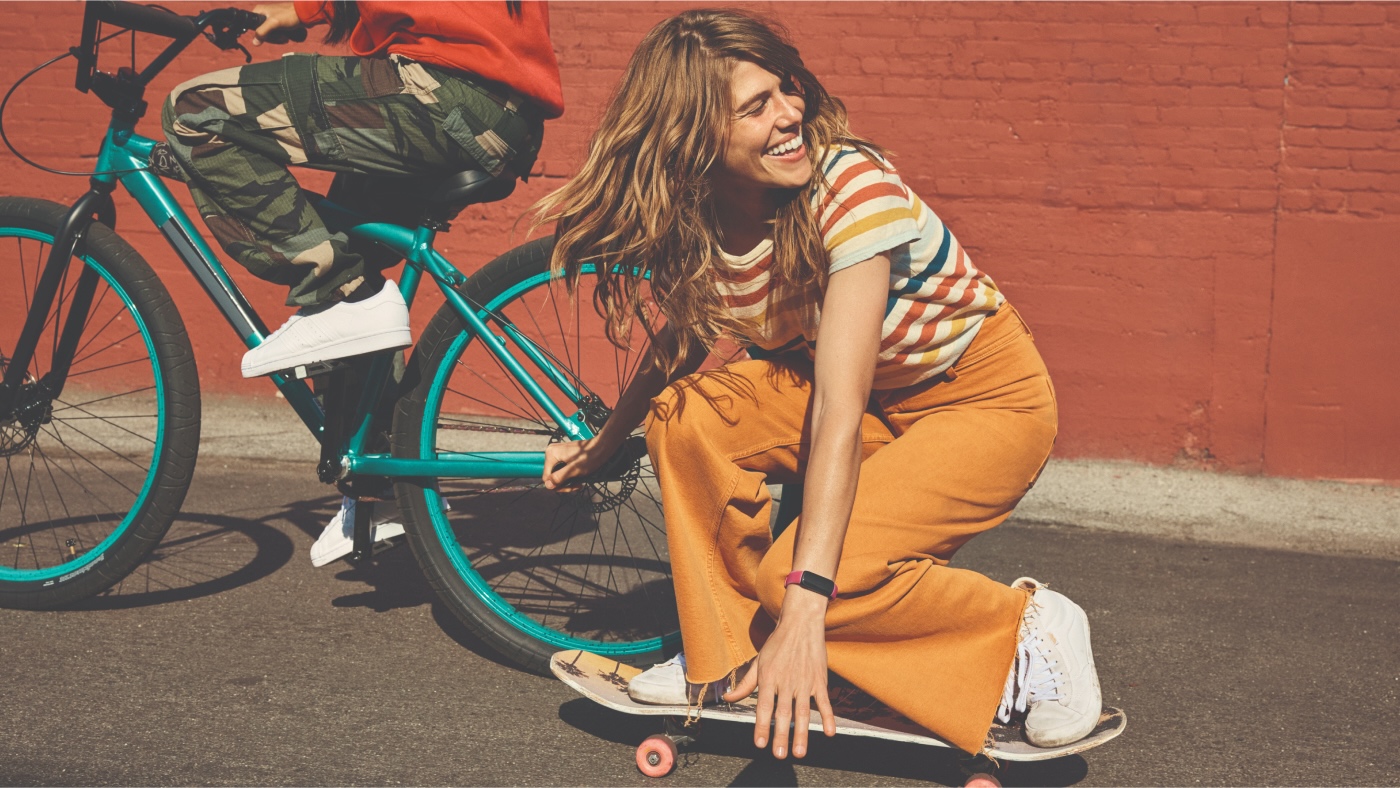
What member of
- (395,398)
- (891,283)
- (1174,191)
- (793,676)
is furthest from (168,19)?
(1174,191)

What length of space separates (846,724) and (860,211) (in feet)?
3.39

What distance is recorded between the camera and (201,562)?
393cm

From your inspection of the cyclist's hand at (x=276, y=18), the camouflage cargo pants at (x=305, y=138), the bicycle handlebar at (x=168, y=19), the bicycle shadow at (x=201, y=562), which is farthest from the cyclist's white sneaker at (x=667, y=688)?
the cyclist's hand at (x=276, y=18)

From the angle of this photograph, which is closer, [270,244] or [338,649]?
[270,244]

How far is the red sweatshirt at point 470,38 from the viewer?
311 cm

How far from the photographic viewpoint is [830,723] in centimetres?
210

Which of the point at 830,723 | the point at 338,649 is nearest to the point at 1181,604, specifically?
the point at 830,723

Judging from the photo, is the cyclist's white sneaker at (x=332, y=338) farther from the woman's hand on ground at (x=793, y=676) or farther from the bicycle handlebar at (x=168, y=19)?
the woman's hand on ground at (x=793, y=676)

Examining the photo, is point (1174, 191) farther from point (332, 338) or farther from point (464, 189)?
point (332, 338)

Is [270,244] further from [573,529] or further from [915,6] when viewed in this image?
[915,6]

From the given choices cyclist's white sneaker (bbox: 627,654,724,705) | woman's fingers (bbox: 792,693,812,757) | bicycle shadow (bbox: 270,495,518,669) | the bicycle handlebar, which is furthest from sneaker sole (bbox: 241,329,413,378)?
woman's fingers (bbox: 792,693,812,757)

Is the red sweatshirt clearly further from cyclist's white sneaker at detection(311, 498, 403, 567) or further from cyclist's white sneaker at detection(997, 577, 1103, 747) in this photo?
cyclist's white sneaker at detection(997, 577, 1103, 747)

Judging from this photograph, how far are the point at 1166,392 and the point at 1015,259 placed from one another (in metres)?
0.80

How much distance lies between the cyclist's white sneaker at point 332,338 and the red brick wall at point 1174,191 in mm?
2749
